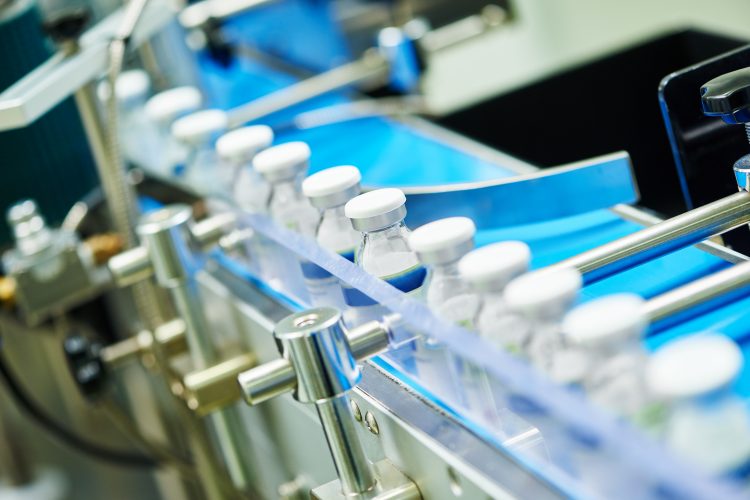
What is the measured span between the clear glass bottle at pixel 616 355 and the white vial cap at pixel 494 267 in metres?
0.06

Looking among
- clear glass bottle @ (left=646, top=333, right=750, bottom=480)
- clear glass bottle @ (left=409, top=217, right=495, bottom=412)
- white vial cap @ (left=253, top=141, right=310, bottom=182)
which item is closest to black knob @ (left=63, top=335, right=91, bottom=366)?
white vial cap @ (left=253, top=141, right=310, bottom=182)

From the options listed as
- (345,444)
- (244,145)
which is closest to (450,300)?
(345,444)

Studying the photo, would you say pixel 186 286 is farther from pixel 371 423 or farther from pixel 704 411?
pixel 704 411

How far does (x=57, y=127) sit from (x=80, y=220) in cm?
12

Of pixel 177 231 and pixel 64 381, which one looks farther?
pixel 64 381

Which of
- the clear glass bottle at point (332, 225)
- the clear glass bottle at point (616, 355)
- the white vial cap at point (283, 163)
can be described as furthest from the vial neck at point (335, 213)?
the clear glass bottle at point (616, 355)

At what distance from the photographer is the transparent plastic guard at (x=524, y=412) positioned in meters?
0.51

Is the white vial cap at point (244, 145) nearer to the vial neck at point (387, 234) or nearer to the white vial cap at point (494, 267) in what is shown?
the vial neck at point (387, 234)

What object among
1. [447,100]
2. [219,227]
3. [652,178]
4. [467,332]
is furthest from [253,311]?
[447,100]

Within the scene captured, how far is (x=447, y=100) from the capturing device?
9.10 feet

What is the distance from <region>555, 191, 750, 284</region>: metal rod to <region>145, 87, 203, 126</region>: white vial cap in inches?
27.6

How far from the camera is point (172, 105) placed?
52.0 inches

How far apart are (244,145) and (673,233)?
436 mm

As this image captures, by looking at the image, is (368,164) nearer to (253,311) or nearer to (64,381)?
(253,311)
